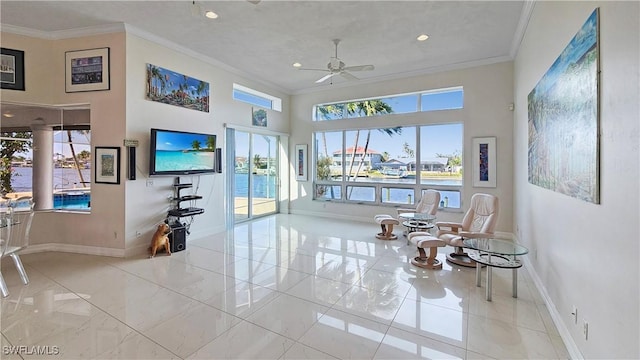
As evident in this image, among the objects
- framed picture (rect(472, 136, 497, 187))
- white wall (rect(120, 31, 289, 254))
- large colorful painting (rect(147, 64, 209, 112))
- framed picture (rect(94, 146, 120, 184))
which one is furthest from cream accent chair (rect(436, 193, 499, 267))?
framed picture (rect(94, 146, 120, 184))

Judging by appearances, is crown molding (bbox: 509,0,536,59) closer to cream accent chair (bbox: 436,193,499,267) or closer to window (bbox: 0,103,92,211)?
cream accent chair (bbox: 436,193,499,267)

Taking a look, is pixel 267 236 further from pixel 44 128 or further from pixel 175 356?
pixel 44 128

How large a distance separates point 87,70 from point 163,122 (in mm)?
1379

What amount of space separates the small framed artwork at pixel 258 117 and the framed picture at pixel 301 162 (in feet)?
4.35

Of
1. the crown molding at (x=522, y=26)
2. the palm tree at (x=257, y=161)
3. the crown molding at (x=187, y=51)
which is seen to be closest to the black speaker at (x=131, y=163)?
the crown molding at (x=187, y=51)

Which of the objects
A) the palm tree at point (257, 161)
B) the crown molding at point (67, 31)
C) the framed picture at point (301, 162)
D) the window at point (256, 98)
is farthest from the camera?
the framed picture at point (301, 162)

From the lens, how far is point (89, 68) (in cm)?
474

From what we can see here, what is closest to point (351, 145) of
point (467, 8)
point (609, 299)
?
point (467, 8)

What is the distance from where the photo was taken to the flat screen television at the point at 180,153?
4848 mm

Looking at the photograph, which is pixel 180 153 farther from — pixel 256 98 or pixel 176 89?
pixel 256 98

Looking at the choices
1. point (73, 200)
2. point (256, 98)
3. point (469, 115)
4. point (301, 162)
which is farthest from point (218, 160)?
point (469, 115)

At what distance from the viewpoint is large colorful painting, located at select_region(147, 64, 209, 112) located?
4.98 m

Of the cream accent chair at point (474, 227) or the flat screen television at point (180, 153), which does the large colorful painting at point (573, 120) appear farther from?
the flat screen television at point (180, 153)

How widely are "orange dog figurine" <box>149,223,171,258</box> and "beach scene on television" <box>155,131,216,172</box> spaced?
1.02 meters
